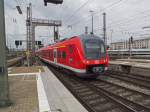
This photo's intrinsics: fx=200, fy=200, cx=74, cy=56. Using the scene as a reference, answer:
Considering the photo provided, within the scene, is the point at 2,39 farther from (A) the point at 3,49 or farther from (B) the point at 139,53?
(B) the point at 139,53

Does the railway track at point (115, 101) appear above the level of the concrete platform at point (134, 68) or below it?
below

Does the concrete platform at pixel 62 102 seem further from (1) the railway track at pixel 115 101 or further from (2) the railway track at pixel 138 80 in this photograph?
(2) the railway track at pixel 138 80

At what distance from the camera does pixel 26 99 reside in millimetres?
7199

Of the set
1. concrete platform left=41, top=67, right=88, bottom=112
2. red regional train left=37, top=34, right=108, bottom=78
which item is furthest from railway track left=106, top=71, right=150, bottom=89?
concrete platform left=41, top=67, right=88, bottom=112

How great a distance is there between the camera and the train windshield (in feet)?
40.3

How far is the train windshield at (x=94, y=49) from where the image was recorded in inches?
483

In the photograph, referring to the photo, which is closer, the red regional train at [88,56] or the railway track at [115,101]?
the railway track at [115,101]

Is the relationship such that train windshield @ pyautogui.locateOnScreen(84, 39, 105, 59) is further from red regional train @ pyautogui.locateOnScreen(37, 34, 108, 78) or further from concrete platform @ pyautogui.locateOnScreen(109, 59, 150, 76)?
concrete platform @ pyautogui.locateOnScreen(109, 59, 150, 76)

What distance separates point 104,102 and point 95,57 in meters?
4.89

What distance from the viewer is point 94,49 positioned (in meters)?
12.6

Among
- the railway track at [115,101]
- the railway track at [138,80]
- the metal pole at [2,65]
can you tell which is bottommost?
the railway track at [115,101]

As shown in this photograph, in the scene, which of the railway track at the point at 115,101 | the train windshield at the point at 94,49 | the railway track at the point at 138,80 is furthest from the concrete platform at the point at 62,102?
the railway track at the point at 138,80

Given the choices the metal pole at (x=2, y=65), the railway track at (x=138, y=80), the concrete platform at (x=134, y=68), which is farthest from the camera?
the concrete platform at (x=134, y=68)

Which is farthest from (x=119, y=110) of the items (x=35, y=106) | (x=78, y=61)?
(x=78, y=61)
